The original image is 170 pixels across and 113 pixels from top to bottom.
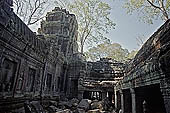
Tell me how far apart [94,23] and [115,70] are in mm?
11961

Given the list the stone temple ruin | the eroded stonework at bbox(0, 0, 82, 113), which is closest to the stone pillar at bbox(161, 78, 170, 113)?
the stone temple ruin

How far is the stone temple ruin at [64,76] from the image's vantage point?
3.73 m

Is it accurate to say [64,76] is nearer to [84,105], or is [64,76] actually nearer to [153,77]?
[84,105]

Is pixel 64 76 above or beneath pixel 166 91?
above

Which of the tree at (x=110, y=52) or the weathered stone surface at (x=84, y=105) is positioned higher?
the tree at (x=110, y=52)

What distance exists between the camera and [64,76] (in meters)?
14.9

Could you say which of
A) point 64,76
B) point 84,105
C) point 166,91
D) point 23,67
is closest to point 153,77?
point 166,91

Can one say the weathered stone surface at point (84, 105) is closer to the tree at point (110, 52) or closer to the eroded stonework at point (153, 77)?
the eroded stonework at point (153, 77)

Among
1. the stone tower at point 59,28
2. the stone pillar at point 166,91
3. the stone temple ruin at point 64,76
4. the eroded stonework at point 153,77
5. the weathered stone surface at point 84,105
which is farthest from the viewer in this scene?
the stone tower at point 59,28

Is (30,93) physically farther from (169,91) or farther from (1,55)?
(169,91)

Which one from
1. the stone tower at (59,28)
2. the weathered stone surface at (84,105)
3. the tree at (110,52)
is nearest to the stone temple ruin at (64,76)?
the weathered stone surface at (84,105)

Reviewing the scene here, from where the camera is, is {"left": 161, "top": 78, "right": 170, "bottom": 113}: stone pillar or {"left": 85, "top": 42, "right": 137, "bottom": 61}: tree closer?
{"left": 161, "top": 78, "right": 170, "bottom": 113}: stone pillar

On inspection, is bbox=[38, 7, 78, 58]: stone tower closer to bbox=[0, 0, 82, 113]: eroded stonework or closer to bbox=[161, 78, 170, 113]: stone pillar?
bbox=[0, 0, 82, 113]: eroded stonework

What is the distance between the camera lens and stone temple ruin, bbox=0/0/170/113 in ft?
12.2
